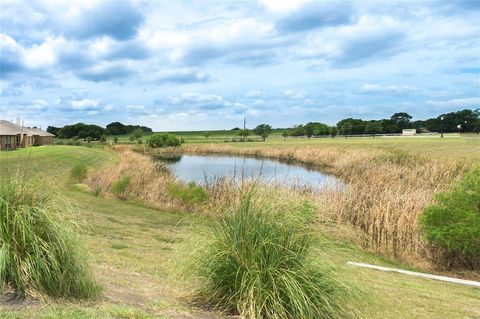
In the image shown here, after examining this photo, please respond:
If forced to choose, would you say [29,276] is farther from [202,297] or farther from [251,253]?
[251,253]

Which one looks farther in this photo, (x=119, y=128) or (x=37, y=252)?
(x=119, y=128)

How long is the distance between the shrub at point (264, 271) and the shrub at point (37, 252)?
4.36 ft

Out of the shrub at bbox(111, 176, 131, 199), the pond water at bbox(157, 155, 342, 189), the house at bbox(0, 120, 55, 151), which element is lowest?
the shrub at bbox(111, 176, 131, 199)

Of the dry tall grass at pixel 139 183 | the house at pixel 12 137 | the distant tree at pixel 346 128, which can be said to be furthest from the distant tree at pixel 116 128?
the dry tall grass at pixel 139 183

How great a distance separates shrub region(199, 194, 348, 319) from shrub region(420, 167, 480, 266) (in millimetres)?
7596

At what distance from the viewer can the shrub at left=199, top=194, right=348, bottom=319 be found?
463 centimetres

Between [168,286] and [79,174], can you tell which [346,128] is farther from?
[168,286]

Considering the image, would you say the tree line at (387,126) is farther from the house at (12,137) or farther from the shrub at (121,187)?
the shrub at (121,187)

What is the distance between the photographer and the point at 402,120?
451 ft

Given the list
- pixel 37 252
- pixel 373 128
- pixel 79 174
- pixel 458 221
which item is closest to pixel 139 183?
pixel 79 174

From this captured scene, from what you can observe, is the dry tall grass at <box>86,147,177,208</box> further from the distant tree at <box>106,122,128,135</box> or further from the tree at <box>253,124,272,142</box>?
the distant tree at <box>106,122,128,135</box>

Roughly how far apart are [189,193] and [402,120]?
128392 millimetres

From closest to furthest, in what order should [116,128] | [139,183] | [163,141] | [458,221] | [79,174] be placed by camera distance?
[458,221] < [139,183] < [79,174] < [163,141] < [116,128]

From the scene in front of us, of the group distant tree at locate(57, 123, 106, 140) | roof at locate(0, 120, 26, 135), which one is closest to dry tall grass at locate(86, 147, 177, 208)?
roof at locate(0, 120, 26, 135)
